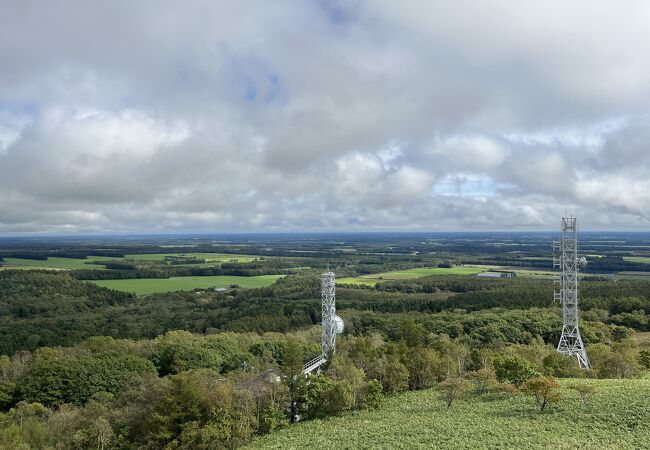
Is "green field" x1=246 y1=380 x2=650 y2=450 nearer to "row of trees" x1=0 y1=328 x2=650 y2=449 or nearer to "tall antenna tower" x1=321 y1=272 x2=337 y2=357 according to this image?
"row of trees" x1=0 y1=328 x2=650 y2=449

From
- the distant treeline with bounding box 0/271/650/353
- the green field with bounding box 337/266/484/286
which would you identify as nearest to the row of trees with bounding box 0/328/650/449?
the distant treeline with bounding box 0/271/650/353

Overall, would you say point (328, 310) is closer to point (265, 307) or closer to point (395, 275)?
point (265, 307)

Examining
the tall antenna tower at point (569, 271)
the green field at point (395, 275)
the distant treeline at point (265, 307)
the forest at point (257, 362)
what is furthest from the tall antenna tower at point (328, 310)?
the green field at point (395, 275)

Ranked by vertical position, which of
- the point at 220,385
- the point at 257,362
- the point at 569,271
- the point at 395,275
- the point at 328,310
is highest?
the point at 569,271

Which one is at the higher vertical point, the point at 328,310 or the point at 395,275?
the point at 328,310

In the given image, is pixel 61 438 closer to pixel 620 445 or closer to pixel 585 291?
pixel 620 445

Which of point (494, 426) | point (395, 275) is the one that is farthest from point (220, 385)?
point (395, 275)

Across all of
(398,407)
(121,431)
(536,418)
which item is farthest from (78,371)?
(536,418)
